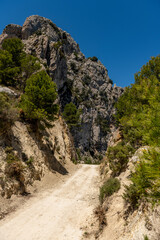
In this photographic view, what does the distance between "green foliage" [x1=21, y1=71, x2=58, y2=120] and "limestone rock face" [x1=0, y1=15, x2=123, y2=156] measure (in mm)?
30040

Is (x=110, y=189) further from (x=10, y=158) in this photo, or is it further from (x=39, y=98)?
(x=39, y=98)

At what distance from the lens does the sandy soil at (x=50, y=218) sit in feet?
21.3

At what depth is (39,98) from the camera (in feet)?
60.1

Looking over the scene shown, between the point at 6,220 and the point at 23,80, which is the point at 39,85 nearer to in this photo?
the point at 23,80

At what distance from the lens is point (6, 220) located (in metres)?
7.65

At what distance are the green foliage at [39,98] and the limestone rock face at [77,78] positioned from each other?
3004cm

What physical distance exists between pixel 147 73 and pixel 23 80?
2472cm

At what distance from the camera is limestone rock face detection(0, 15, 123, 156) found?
54.1m

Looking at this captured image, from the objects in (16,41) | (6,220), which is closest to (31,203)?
(6,220)

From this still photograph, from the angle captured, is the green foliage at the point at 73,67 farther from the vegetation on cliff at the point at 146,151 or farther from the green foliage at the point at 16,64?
the vegetation on cliff at the point at 146,151

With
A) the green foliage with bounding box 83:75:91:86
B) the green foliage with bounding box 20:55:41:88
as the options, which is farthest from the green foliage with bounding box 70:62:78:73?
the green foliage with bounding box 20:55:41:88

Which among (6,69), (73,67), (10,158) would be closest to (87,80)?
(73,67)

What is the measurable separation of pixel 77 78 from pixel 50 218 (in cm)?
7044

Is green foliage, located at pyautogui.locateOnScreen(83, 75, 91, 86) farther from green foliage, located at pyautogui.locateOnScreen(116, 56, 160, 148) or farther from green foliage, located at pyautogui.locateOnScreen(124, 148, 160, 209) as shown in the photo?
green foliage, located at pyautogui.locateOnScreen(124, 148, 160, 209)
